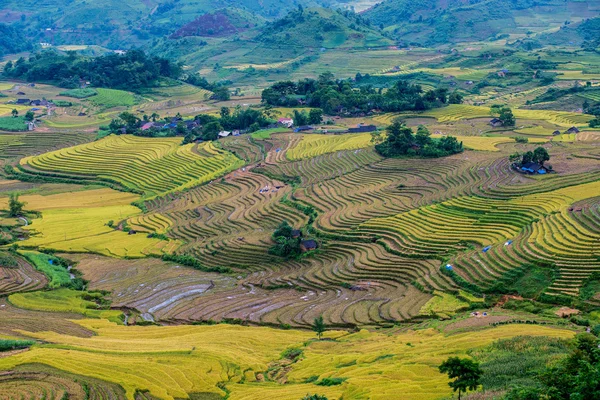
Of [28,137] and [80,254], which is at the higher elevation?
[28,137]

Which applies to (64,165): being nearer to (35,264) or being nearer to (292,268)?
(35,264)

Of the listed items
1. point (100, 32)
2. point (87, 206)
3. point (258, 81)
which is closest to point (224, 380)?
point (87, 206)

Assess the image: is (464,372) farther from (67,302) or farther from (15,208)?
(15,208)

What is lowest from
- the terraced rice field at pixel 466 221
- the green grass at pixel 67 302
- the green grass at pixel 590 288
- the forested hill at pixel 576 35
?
the green grass at pixel 67 302

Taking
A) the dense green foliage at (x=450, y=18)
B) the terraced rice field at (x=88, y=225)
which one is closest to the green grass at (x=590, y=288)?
the terraced rice field at (x=88, y=225)

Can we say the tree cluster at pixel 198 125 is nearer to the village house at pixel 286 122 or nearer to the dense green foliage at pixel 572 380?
the village house at pixel 286 122

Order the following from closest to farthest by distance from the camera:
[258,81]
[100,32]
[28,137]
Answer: [28,137]
[258,81]
[100,32]

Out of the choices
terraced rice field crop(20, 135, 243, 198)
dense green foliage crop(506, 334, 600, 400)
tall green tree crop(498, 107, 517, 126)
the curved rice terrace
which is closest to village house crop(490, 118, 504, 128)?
tall green tree crop(498, 107, 517, 126)
